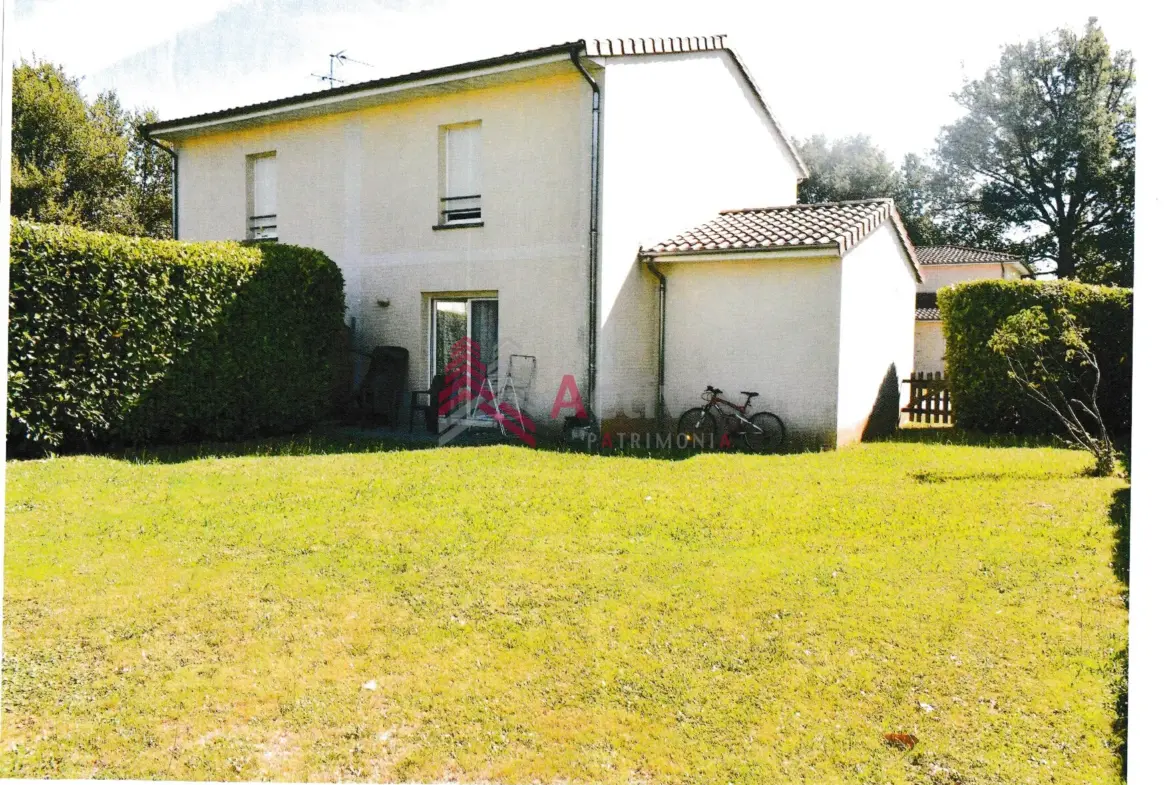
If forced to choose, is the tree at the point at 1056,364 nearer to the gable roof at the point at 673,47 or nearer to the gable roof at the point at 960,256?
the gable roof at the point at 960,256

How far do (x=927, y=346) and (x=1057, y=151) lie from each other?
853 centimetres

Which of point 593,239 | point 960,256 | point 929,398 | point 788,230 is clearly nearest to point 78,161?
point 593,239

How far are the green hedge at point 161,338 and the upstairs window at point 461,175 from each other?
1778 mm

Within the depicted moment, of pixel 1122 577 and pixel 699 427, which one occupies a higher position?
pixel 699 427

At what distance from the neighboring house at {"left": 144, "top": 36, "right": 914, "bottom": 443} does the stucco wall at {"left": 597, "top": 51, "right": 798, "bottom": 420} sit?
2 cm

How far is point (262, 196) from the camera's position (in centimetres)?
1278

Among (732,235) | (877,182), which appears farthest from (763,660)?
(877,182)

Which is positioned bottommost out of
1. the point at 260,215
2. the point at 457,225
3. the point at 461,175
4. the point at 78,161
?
the point at 457,225

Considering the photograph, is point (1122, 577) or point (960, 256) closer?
point (1122, 577)

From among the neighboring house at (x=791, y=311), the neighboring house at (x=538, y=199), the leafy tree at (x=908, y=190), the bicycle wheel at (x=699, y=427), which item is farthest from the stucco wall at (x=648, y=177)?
the leafy tree at (x=908, y=190)

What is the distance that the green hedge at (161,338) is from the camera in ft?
24.4

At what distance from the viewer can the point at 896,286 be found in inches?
460

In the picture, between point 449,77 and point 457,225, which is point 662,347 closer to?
point 457,225

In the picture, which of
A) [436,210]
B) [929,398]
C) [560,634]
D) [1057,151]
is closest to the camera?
[560,634]
